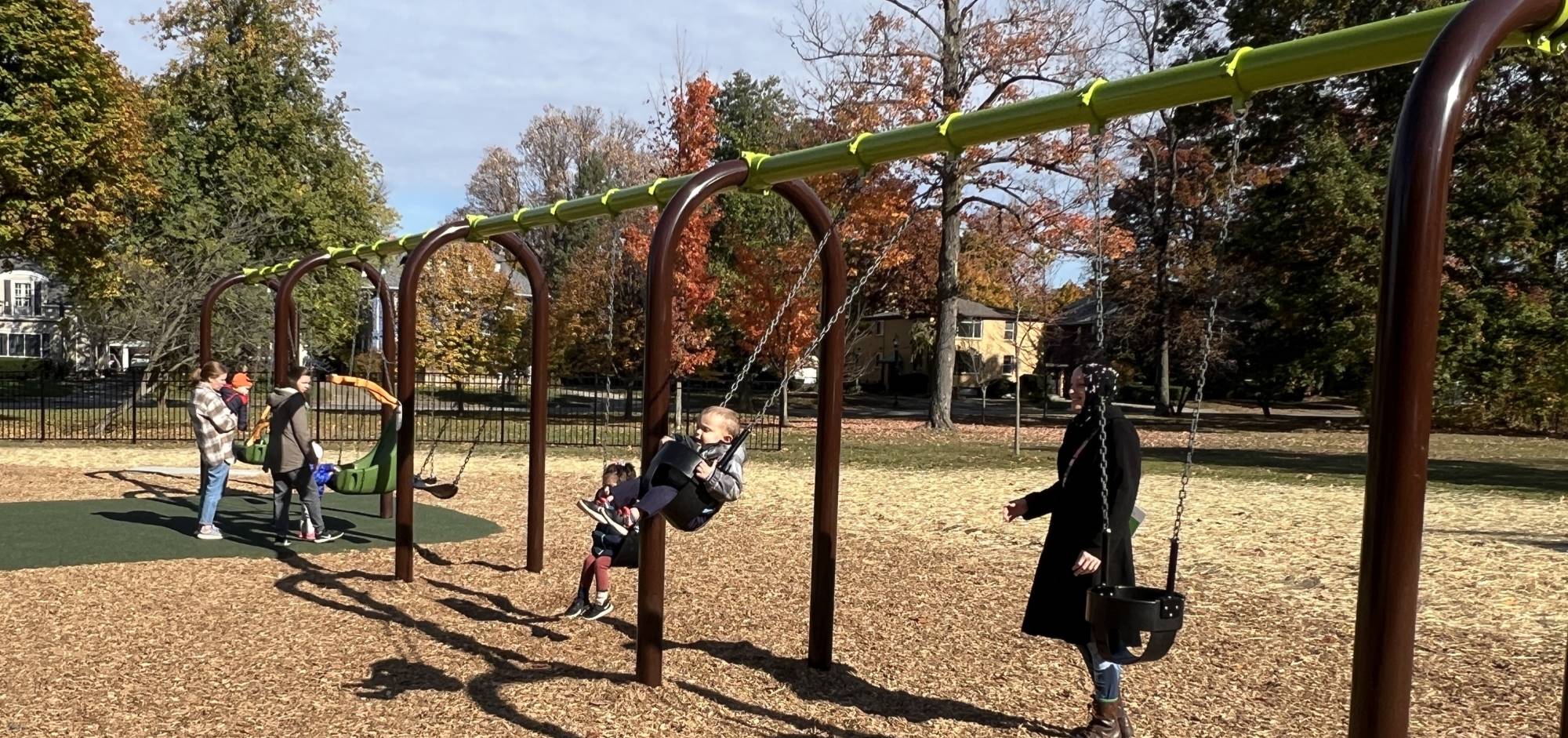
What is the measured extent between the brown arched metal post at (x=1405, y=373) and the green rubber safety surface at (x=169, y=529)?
831 centimetres

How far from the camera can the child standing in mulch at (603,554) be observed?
6.37 meters

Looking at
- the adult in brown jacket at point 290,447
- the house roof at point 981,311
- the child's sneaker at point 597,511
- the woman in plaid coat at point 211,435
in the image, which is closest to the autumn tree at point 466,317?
the woman in plaid coat at point 211,435

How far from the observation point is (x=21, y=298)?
59156 millimetres

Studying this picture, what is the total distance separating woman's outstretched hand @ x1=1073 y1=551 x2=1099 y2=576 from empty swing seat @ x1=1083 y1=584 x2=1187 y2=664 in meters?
0.29

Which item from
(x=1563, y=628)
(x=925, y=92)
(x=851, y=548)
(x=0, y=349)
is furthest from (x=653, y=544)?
(x=0, y=349)

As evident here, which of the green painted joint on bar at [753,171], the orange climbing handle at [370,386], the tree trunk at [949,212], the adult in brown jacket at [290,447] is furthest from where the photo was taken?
the tree trunk at [949,212]

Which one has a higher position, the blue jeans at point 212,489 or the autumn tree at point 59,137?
the autumn tree at point 59,137

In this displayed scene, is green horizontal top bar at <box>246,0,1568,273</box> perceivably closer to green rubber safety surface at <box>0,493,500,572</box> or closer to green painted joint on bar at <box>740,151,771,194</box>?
green painted joint on bar at <box>740,151,771,194</box>

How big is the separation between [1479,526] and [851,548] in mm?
6695

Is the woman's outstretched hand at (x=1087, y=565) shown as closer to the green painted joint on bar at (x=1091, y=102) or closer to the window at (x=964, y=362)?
the green painted joint on bar at (x=1091, y=102)

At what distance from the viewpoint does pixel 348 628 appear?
6.41 metres

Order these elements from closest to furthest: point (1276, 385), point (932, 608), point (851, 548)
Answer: point (932, 608) < point (851, 548) < point (1276, 385)

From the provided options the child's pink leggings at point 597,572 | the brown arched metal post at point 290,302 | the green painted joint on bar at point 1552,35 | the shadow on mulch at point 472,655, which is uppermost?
the green painted joint on bar at point 1552,35

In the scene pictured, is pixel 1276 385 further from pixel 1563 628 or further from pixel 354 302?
pixel 1563 628
